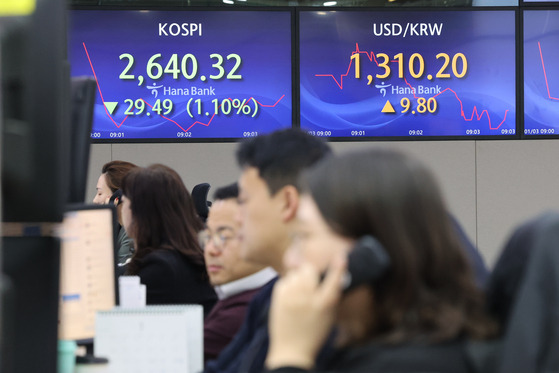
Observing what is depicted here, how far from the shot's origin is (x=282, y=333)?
1.29 meters

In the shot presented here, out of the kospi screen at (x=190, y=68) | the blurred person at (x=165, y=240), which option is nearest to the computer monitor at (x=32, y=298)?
the blurred person at (x=165, y=240)

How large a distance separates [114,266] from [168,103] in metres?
3.52

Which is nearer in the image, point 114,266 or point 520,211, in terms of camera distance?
point 114,266

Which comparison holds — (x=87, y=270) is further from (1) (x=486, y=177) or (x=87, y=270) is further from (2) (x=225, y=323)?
(1) (x=486, y=177)

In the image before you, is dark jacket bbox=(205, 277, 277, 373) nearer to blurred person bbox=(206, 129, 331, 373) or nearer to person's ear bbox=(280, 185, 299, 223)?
blurred person bbox=(206, 129, 331, 373)

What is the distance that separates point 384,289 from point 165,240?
87.4 inches

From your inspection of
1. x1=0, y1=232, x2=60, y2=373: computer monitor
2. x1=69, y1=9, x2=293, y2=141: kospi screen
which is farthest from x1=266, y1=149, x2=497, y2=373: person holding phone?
x1=69, y1=9, x2=293, y2=141: kospi screen

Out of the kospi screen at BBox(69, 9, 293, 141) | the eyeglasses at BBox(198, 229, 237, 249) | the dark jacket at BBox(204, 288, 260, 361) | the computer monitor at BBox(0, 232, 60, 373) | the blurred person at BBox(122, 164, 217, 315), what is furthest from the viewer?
the kospi screen at BBox(69, 9, 293, 141)

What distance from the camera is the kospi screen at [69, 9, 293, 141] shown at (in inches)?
223

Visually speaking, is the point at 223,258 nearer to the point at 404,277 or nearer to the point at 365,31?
the point at 404,277

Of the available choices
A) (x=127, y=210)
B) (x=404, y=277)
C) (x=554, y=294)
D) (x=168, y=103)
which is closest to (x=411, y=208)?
(x=404, y=277)

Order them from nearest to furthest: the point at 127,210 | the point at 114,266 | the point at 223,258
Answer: the point at 114,266 → the point at 223,258 → the point at 127,210

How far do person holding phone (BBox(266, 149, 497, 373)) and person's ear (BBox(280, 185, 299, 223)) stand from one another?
0.73 metres

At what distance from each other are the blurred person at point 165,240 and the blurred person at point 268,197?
3.66ft
